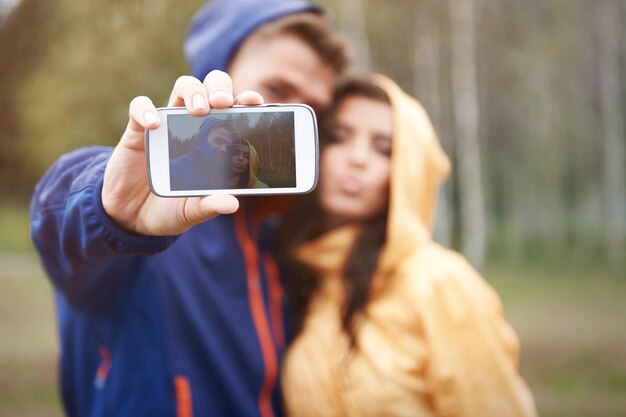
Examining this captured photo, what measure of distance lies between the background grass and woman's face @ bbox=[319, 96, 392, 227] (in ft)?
14.2

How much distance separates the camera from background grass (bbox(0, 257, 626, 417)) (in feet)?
20.5

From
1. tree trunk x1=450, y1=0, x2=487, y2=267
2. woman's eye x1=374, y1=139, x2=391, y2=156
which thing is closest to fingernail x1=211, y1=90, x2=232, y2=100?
woman's eye x1=374, y1=139, x2=391, y2=156

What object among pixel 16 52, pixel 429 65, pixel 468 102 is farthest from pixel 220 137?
pixel 429 65

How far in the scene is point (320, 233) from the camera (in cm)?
271

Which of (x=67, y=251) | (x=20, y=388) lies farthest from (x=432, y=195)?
(x=20, y=388)

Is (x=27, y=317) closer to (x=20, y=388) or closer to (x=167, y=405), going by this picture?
(x=20, y=388)

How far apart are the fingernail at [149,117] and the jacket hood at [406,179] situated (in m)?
1.38

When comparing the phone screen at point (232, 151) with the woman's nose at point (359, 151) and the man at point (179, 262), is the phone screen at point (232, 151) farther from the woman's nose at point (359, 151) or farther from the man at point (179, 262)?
the woman's nose at point (359, 151)

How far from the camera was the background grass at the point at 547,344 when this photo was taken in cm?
625

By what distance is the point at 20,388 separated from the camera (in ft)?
22.0

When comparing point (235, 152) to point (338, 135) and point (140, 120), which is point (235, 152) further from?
point (338, 135)

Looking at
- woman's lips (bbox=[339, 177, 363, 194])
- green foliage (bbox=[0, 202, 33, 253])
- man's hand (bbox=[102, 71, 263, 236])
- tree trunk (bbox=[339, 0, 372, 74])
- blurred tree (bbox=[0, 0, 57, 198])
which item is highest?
tree trunk (bbox=[339, 0, 372, 74])

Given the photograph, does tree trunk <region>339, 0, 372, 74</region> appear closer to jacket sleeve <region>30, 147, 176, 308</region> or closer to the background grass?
the background grass

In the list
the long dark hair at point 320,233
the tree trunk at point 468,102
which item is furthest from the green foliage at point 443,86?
the long dark hair at point 320,233
